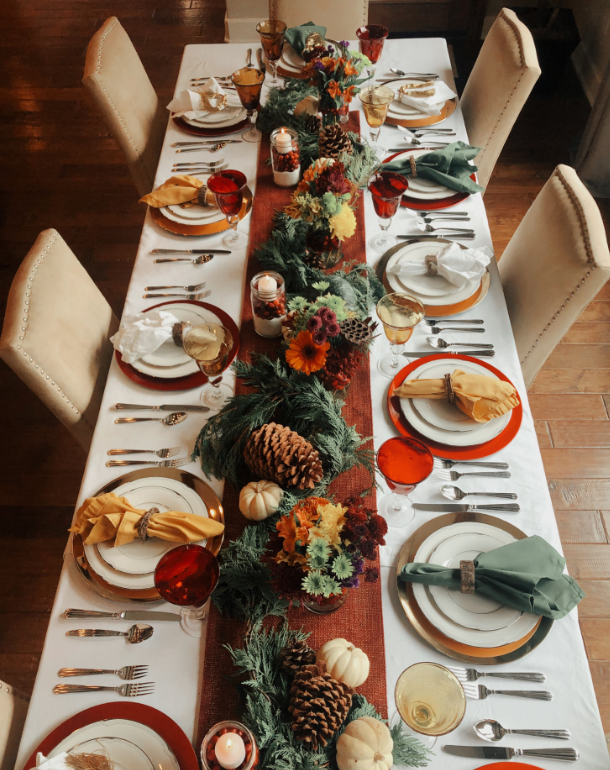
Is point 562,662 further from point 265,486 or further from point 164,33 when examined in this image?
point 164,33

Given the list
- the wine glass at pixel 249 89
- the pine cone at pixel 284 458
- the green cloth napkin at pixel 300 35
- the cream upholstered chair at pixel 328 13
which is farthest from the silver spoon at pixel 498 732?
the cream upholstered chair at pixel 328 13

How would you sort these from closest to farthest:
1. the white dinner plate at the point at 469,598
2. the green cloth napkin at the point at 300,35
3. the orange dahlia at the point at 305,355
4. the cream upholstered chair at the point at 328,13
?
1. the white dinner plate at the point at 469,598
2. the orange dahlia at the point at 305,355
3. the green cloth napkin at the point at 300,35
4. the cream upholstered chair at the point at 328,13

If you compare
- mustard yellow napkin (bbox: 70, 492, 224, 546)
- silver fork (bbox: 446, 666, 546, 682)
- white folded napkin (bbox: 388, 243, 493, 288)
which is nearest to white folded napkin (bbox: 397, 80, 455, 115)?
white folded napkin (bbox: 388, 243, 493, 288)

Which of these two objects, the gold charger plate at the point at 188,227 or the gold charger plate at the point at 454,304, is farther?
the gold charger plate at the point at 188,227

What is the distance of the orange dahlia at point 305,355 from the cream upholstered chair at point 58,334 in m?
0.54

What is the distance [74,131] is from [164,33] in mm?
1104

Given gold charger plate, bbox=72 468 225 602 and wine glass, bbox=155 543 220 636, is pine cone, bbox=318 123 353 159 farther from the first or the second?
wine glass, bbox=155 543 220 636

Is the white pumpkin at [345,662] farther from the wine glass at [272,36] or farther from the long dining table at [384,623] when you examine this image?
the wine glass at [272,36]

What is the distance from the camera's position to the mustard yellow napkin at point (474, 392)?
114 cm

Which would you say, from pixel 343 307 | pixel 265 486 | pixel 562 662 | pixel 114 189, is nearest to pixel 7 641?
pixel 265 486

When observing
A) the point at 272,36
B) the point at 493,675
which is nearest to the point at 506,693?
the point at 493,675

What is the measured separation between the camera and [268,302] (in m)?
1.25

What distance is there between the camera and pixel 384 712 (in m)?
0.89

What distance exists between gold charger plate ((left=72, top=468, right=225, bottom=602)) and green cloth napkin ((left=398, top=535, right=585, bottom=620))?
356 mm
